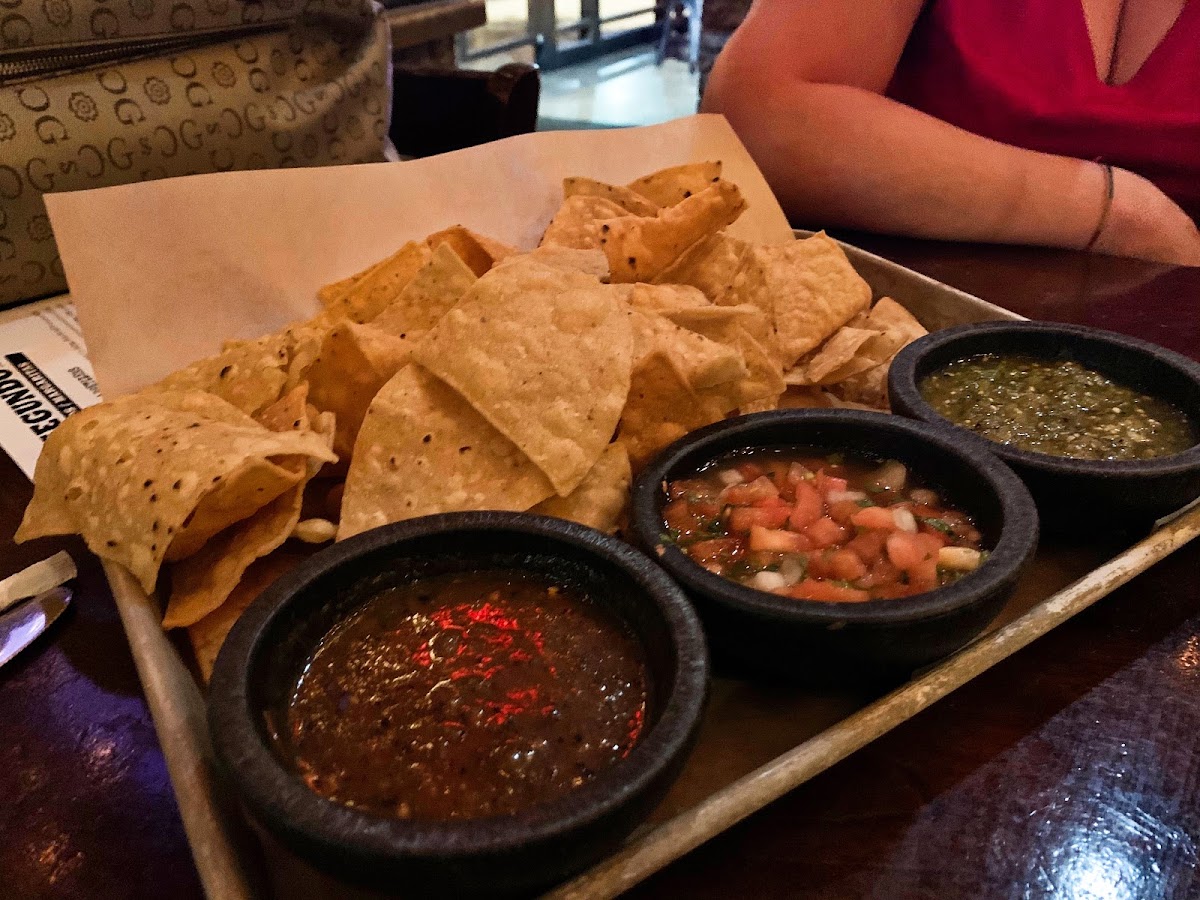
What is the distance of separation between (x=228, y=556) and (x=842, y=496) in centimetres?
80

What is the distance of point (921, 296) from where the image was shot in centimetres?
193

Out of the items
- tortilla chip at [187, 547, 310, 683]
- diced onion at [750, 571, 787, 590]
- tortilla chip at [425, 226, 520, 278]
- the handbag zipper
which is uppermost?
the handbag zipper

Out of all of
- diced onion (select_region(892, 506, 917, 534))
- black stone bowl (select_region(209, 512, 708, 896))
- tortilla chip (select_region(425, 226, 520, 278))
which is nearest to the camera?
black stone bowl (select_region(209, 512, 708, 896))

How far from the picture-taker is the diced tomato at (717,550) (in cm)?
110

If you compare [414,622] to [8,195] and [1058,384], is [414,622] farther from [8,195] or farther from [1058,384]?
[8,195]

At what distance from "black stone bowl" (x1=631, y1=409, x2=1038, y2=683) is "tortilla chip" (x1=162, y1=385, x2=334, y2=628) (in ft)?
1.44

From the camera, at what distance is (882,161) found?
85.0 inches

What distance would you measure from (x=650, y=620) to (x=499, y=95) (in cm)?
257

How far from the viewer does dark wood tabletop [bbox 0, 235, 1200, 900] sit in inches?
31.7

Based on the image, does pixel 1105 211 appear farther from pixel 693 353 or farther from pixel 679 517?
pixel 679 517

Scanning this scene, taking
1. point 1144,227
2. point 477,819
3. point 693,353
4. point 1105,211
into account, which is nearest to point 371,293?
point 693,353

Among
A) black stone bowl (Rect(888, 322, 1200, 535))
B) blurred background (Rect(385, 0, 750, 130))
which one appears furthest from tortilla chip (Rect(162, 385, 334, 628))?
blurred background (Rect(385, 0, 750, 130))

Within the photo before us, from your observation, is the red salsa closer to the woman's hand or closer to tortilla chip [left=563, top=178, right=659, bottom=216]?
tortilla chip [left=563, top=178, right=659, bottom=216]

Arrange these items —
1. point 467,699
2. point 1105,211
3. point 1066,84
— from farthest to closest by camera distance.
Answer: point 1066,84, point 1105,211, point 467,699
